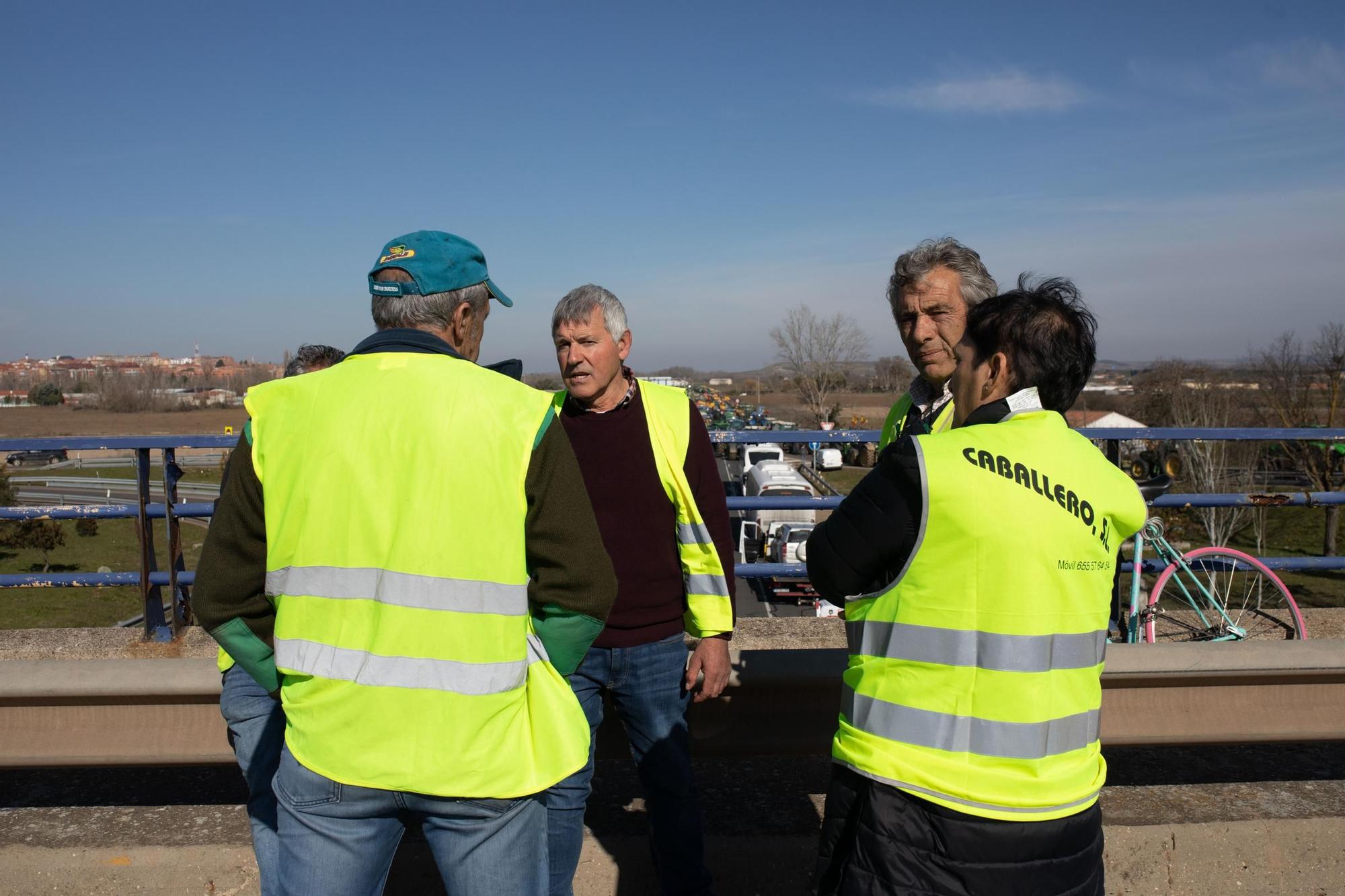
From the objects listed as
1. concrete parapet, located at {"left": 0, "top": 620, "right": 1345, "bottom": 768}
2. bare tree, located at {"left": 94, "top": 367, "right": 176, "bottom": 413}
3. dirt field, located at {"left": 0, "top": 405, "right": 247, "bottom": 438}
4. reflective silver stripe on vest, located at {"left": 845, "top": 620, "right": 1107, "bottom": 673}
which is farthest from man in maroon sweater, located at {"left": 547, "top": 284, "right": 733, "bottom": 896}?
bare tree, located at {"left": 94, "top": 367, "right": 176, "bottom": 413}

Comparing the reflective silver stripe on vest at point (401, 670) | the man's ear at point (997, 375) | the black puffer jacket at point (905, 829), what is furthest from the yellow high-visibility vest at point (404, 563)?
the man's ear at point (997, 375)

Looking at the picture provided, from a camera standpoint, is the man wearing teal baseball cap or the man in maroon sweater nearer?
the man wearing teal baseball cap

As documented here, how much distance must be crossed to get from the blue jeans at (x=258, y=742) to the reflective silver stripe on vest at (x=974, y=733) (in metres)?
1.43

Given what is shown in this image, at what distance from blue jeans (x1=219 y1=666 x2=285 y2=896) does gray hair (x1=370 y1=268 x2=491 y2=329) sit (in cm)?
99

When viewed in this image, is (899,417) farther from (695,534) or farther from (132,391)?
(132,391)

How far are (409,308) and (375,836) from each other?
97cm

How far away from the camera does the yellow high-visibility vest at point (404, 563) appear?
5.23ft

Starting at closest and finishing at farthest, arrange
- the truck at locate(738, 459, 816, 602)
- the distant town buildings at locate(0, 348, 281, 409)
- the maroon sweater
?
1. the maroon sweater
2. the truck at locate(738, 459, 816, 602)
3. the distant town buildings at locate(0, 348, 281, 409)

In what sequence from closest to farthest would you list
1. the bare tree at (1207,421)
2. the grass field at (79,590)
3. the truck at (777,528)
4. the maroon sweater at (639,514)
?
the maroon sweater at (639,514), the truck at (777,528), the grass field at (79,590), the bare tree at (1207,421)

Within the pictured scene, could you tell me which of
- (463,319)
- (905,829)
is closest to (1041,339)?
(905,829)

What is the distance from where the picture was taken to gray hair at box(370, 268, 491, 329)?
182 cm

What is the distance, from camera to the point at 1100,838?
183cm

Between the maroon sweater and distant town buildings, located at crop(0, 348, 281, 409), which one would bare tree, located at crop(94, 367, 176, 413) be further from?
the maroon sweater

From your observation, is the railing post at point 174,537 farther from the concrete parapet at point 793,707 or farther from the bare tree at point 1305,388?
the bare tree at point 1305,388
